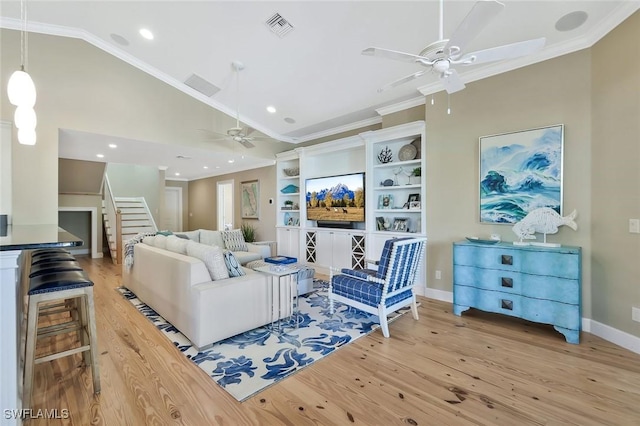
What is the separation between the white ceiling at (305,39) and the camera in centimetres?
280

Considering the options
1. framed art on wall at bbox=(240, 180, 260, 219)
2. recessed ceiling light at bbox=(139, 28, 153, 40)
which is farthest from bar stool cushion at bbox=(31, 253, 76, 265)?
framed art on wall at bbox=(240, 180, 260, 219)

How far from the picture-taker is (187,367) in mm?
2320

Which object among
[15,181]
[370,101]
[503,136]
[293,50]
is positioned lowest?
[15,181]

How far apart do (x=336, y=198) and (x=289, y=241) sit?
1.65 meters

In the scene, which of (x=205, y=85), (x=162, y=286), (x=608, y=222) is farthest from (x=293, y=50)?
(x=608, y=222)

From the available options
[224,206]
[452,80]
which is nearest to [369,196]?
Answer: [452,80]

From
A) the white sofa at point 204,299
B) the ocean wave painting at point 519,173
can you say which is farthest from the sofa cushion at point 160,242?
the ocean wave painting at point 519,173

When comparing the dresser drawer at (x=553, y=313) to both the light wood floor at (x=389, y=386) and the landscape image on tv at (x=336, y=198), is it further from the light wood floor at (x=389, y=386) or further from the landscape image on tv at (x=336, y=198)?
the landscape image on tv at (x=336, y=198)

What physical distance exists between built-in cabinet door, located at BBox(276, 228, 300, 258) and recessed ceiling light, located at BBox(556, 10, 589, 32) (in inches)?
196

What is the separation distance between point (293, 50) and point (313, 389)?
3773 mm

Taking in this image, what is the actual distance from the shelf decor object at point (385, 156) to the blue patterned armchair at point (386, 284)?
198 centimetres

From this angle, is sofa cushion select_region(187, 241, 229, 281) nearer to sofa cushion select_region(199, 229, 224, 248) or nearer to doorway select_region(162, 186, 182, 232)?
sofa cushion select_region(199, 229, 224, 248)

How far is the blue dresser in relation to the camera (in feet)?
8.91

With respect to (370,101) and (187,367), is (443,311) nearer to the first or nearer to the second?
(187,367)
